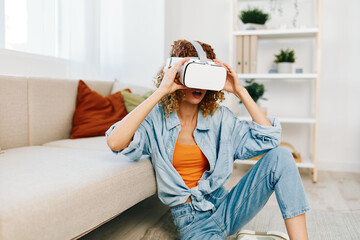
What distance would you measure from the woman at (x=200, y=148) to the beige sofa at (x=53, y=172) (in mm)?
109

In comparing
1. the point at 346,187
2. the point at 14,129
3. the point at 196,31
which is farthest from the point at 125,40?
the point at 346,187

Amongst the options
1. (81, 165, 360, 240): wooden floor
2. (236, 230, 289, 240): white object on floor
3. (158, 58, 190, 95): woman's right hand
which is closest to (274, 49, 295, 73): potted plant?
(81, 165, 360, 240): wooden floor

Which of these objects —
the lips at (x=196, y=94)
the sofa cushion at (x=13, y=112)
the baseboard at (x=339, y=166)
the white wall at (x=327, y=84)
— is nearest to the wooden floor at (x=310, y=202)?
the baseboard at (x=339, y=166)

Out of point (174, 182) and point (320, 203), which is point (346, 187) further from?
point (174, 182)

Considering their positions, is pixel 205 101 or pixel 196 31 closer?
pixel 205 101

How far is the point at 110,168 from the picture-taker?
1.18m

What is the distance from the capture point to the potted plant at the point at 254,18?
8.49ft

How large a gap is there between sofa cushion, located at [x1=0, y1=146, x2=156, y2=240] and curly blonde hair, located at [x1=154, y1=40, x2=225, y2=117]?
0.26 meters

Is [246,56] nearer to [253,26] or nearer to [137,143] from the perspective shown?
[253,26]

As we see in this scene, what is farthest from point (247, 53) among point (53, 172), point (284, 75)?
point (53, 172)

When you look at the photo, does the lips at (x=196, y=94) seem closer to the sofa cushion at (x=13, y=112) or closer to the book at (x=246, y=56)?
the sofa cushion at (x=13, y=112)

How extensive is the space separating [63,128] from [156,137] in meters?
0.92

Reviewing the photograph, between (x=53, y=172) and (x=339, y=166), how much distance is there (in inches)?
96.0

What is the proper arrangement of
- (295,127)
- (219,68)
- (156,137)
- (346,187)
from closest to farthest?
(219,68) < (156,137) < (346,187) < (295,127)
